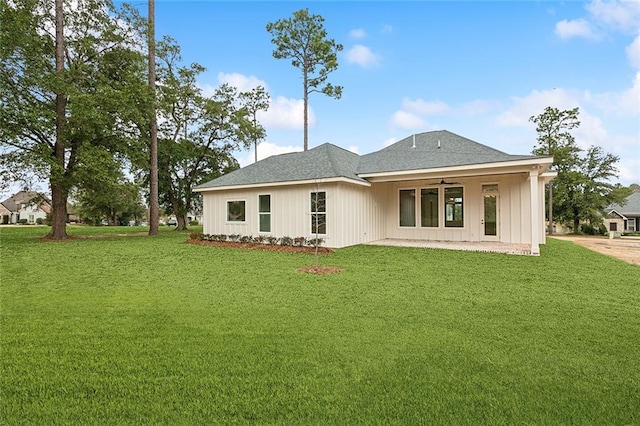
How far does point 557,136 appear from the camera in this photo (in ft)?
82.2

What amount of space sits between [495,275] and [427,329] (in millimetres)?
3666

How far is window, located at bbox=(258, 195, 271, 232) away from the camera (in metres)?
12.0

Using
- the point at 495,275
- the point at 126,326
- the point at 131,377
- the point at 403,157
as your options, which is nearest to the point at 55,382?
the point at 131,377

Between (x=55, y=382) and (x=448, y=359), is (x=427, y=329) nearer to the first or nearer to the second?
(x=448, y=359)

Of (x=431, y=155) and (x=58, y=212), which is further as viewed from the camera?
(x=58, y=212)

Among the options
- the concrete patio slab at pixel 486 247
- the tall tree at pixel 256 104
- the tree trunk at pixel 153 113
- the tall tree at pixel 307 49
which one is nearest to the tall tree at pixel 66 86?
the tree trunk at pixel 153 113

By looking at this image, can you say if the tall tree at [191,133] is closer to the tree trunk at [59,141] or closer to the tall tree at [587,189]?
the tree trunk at [59,141]

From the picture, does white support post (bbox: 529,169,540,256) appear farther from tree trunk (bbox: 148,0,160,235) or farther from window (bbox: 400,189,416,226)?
tree trunk (bbox: 148,0,160,235)

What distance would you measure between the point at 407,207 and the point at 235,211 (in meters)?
7.10

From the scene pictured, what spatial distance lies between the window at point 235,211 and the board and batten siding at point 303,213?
153 millimetres

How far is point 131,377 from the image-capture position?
2.41 m

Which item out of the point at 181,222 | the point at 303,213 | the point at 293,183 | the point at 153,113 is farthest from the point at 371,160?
the point at 181,222

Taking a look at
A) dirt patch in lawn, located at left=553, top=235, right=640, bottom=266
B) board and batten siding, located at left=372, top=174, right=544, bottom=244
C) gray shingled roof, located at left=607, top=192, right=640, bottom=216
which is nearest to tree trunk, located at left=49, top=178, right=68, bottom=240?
board and batten siding, located at left=372, top=174, right=544, bottom=244

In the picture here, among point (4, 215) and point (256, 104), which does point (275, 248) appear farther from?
point (4, 215)
